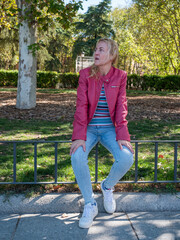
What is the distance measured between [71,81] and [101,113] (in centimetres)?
1967

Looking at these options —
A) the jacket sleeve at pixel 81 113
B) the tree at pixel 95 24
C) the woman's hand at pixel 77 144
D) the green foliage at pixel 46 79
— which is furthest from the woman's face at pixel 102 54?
the tree at pixel 95 24

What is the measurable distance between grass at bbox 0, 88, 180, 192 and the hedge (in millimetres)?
12576

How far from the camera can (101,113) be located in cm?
344

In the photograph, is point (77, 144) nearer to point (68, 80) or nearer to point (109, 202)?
point (109, 202)

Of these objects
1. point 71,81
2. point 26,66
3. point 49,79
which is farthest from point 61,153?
point 49,79

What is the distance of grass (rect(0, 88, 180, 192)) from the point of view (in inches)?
158

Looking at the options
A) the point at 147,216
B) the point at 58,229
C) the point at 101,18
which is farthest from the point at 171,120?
the point at 101,18

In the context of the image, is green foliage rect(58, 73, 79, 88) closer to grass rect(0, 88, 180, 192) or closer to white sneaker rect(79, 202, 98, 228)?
grass rect(0, 88, 180, 192)

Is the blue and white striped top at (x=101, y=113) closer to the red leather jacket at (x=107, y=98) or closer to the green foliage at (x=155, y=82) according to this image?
the red leather jacket at (x=107, y=98)

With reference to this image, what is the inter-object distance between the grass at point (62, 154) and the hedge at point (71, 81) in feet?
41.3

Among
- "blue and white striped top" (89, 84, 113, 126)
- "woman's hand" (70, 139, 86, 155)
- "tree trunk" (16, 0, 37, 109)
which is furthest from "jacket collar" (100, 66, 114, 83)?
"tree trunk" (16, 0, 37, 109)

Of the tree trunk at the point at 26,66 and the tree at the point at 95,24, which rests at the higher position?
the tree at the point at 95,24

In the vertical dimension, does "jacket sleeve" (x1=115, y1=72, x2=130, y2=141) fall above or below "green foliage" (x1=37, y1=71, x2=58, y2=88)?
below

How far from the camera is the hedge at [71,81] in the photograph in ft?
66.2
